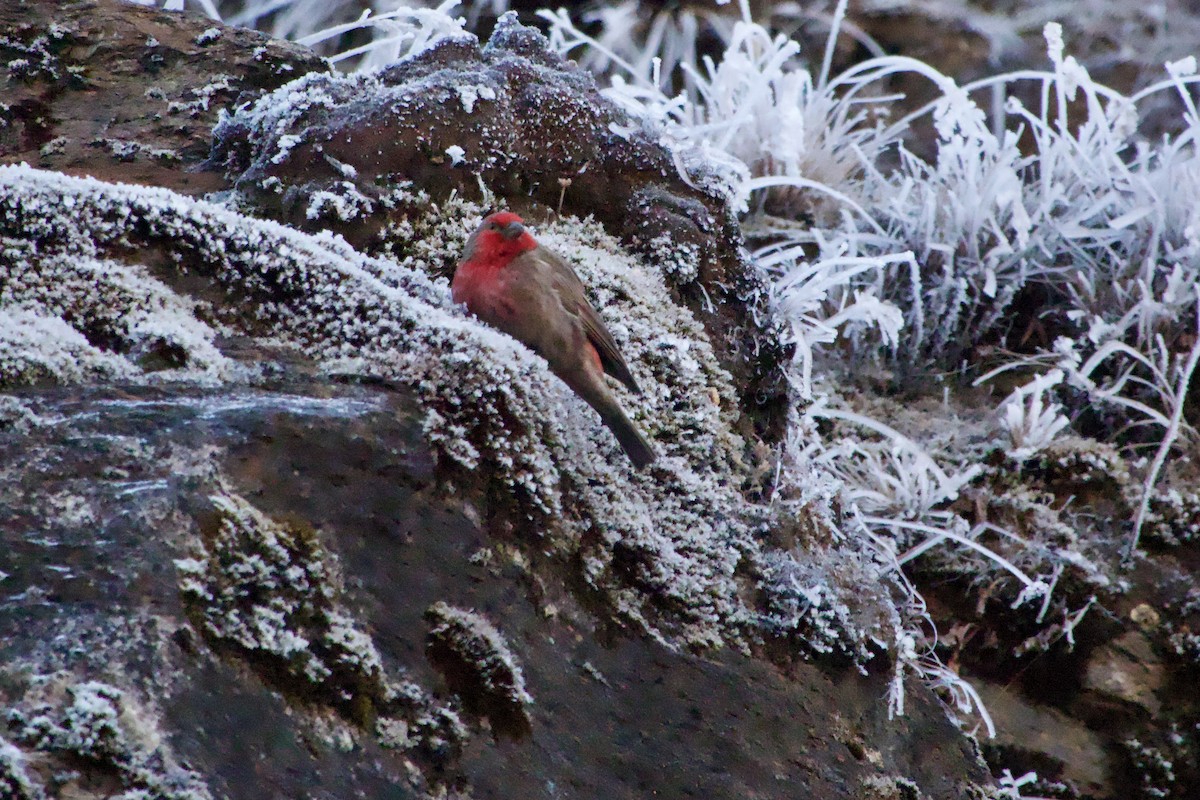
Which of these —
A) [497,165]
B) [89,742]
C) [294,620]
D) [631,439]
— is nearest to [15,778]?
[89,742]

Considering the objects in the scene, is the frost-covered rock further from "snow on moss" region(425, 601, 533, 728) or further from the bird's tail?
"snow on moss" region(425, 601, 533, 728)

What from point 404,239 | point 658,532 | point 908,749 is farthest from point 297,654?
point 908,749

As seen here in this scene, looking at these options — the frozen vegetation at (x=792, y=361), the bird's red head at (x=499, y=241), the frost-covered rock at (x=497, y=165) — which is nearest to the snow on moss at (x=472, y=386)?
the frozen vegetation at (x=792, y=361)

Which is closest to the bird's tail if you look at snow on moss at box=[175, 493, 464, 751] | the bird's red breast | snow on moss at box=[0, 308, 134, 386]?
the bird's red breast

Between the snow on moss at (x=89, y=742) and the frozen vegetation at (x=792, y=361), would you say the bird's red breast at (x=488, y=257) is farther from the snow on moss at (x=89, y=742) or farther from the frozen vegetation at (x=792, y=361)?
the snow on moss at (x=89, y=742)

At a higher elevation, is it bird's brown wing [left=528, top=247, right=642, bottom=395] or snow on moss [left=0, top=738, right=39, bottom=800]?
bird's brown wing [left=528, top=247, right=642, bottom=395]

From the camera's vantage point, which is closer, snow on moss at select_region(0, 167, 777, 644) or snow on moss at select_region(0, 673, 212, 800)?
snow on moss at select_region(0, 673, 212, 800)

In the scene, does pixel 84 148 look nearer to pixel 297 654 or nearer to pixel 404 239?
pixel 404 239
